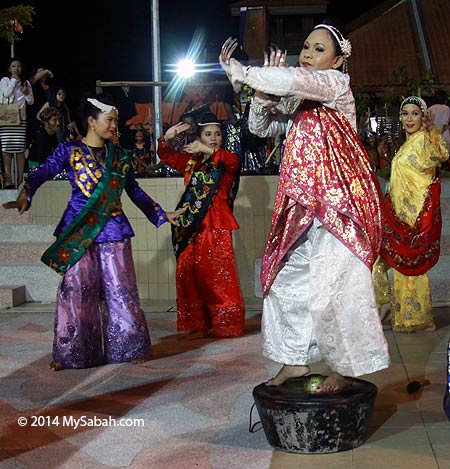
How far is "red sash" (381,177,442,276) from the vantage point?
6.64 m

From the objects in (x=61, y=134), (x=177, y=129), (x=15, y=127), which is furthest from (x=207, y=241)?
(x=15, y=127)

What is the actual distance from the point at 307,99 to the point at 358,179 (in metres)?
0.40

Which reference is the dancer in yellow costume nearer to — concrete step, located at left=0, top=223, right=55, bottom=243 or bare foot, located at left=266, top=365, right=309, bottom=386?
bare foot, located at left=266, top=365, right=309, bottom=386

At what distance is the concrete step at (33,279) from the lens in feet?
28.3

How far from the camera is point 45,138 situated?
10.8 m

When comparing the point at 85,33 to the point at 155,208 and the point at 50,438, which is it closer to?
the point at 155,208

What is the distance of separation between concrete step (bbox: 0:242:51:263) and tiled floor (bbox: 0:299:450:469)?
236 cm

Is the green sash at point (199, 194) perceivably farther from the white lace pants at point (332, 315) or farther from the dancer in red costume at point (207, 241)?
the white lace pants at point (332, 315)

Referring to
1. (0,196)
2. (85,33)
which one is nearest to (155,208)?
(0,196)

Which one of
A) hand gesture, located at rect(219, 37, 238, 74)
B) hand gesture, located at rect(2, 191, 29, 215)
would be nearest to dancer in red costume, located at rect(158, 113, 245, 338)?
hand gesture, located at rect(2, 191, 29, 215)

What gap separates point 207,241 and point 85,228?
4.32 ft

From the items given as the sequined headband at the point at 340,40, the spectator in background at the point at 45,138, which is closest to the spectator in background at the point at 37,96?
the spectator in background at the point at 45,138

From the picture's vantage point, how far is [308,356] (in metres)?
3.91

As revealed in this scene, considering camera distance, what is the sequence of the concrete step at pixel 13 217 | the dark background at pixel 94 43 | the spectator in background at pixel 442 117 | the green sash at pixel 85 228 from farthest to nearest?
the dark background at pixel 94 43 → the spectator in background at pixel 442 117 → the concrete step at pixel 13 217 → the green sash at pixel 85 228
